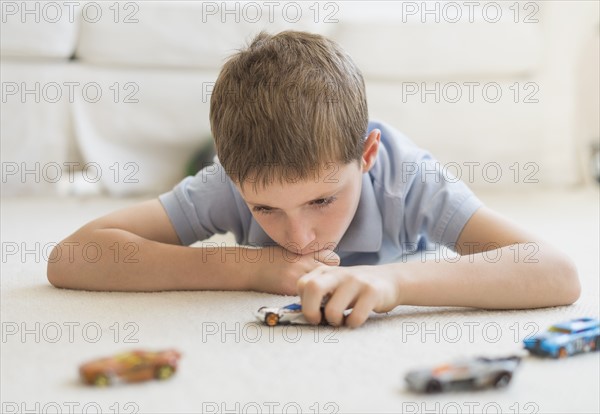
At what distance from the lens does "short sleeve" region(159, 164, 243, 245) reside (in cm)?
120

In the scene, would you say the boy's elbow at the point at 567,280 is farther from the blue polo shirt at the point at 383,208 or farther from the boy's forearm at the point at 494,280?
the blue polo shirt at the point at 383,208

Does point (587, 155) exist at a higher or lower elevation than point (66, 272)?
higher

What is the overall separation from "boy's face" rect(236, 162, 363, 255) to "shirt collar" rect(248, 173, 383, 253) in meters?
0.08

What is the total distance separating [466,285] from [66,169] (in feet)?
4.85

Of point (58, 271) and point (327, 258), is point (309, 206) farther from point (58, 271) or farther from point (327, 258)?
point (58, 271)

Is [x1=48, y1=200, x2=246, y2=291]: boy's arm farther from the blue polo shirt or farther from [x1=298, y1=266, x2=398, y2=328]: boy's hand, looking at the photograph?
[x1=298, y1=266, x2=398, y2=328]: boy's hand

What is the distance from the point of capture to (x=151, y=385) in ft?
2.41

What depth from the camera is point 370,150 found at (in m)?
1.07

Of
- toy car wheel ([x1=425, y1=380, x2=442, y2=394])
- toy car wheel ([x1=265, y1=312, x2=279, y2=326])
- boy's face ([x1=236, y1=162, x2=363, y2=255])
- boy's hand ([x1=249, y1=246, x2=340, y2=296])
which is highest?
boy's face ([x1=236, y1=162, x2=363, y2=255])

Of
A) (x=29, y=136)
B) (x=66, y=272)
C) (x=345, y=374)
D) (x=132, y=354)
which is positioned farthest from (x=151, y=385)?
(x=29, y=136)

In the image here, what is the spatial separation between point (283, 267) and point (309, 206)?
104mm

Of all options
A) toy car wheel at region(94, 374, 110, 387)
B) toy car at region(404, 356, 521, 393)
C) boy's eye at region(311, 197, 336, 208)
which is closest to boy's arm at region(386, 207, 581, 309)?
boy's eye at region(311, 197, 336, 208)

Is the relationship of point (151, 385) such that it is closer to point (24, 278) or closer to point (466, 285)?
point (466, 285)

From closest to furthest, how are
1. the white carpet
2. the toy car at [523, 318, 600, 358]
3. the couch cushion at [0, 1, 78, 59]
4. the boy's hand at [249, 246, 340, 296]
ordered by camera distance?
the white carpet → the toy car at [523, 318, 600, 358] → the boy's hand at [249, 246, 340, 296] → the couch cushion at [0, 1, 78, 59]
